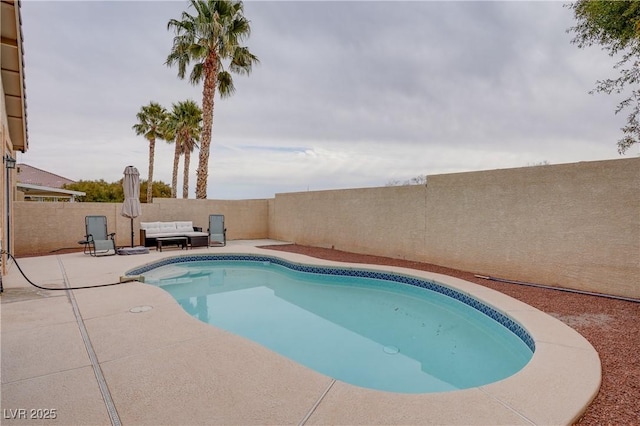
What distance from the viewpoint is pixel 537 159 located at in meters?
12.4

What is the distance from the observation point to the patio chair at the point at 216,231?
11645mm

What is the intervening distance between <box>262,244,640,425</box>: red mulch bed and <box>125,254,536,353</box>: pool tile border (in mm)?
685

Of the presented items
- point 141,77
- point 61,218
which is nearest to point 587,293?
point 61,218

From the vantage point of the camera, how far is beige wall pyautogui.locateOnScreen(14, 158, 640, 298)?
5625 mm

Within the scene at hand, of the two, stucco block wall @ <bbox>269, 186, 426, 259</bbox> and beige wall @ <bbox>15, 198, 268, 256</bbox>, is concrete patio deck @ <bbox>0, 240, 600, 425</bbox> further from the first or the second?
beige wall @ <bbox>15, 198, 268, 256</bbox>

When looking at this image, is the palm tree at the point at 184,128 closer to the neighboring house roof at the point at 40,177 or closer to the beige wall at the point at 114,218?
the neighboring house roof at the point at 40,177

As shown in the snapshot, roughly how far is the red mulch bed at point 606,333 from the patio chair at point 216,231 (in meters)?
7.35

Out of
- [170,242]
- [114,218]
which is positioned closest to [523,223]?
[170,242]

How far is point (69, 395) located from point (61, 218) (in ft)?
34.4

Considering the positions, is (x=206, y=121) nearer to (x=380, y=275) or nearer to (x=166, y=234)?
(x=166, y=234)

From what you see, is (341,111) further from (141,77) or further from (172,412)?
(172,412)

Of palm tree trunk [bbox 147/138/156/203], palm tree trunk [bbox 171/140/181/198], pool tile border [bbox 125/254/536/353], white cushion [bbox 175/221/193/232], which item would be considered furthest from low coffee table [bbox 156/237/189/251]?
palm tree trunk [bbox 147/138/156/203]

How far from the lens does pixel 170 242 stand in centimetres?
1059

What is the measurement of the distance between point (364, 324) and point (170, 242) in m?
Result: 7.69
